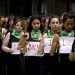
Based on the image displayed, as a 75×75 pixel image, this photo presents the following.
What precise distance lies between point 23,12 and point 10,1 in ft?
17.1

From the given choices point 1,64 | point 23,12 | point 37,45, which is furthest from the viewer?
point 23,12

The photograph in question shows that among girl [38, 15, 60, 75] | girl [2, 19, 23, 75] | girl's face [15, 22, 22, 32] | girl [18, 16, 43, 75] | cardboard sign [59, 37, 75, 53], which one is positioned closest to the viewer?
girl [38, 15, 60, 75]

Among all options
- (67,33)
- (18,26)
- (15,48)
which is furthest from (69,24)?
(18,26)

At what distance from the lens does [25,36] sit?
9.13 metres

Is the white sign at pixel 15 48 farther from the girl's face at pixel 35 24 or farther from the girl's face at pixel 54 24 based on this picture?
the girl's face at pixel 54 24

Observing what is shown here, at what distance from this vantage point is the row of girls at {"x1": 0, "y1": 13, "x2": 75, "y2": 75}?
902cm

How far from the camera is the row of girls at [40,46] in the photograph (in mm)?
9016

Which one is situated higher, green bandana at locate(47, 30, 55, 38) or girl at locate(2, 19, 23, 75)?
green bandana at locate(47, 30, 55, 38)

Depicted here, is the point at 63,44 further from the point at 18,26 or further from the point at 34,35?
the point at 18,26

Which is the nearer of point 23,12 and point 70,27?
point 70,27

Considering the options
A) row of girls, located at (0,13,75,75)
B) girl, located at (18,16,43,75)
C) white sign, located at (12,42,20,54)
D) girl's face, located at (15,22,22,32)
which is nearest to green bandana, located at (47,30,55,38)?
row of girls, located at (0,13,75,75)

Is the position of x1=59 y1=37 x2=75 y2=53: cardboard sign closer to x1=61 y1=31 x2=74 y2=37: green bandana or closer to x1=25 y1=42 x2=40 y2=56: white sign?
x1=61 y1=31 x2=74 y2=37: green bandana

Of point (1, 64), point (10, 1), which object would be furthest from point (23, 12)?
point (1, 64)

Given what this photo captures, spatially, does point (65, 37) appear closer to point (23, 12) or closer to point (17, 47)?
point (17, 47)
